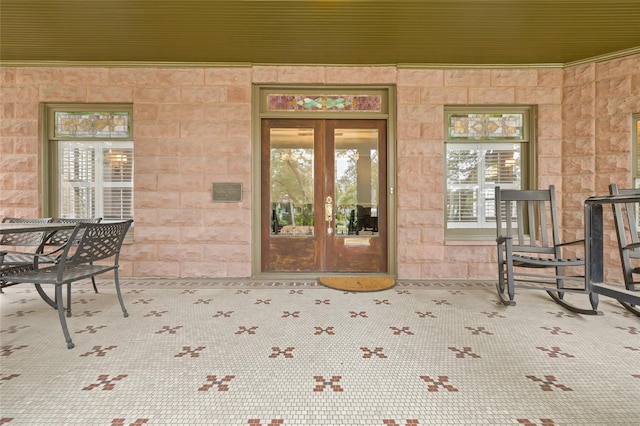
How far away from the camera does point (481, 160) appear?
395 centimetres

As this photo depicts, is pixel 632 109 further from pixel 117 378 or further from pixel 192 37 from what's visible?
pixel 117 378

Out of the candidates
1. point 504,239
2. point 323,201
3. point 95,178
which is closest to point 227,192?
point 323,201

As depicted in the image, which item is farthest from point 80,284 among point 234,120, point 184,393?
point 184,393

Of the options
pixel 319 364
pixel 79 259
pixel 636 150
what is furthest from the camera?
pixel 636 150

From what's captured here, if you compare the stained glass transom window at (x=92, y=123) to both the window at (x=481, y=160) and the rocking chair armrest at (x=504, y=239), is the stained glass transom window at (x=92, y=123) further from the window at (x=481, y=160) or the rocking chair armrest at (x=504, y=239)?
the rocking chair armrest at (x=504, y=239)

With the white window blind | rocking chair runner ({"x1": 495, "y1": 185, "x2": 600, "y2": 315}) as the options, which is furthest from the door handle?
the white window blind

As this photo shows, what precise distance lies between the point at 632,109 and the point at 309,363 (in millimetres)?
4458

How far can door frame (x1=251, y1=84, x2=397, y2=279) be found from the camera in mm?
3852

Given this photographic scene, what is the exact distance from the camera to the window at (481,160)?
3906 millimetres

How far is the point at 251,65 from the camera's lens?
12.5ft

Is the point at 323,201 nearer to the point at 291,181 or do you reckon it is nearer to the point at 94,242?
the point at 291,181

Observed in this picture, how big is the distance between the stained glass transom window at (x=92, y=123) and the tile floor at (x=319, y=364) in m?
2.10

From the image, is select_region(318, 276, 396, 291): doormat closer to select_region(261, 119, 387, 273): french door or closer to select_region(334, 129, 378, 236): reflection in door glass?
select_region(261, 119, 387, 273): french door

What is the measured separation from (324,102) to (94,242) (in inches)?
114
